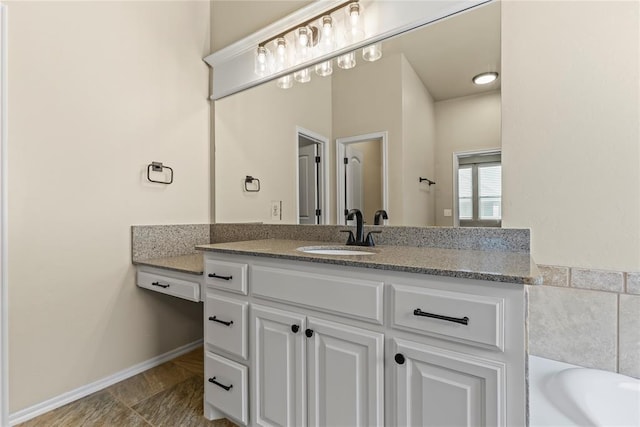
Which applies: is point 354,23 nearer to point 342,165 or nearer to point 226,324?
point 342,165

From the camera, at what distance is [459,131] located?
1507 millimetres

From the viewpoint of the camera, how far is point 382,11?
164 cm

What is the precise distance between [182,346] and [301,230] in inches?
50.3

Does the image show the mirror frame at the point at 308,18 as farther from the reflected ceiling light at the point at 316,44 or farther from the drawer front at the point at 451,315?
the drawer front at the point at 451,315

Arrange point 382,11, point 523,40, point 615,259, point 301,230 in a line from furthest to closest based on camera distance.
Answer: point 301,230 < point 382,11 < point 523,40 < point 615,259

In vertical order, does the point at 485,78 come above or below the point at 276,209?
above

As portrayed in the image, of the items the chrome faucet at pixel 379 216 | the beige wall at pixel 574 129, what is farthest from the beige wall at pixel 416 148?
the beige wall at pixel 574 129

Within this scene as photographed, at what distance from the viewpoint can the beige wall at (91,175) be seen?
156 centimetres

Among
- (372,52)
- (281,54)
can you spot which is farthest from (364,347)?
(281,54)

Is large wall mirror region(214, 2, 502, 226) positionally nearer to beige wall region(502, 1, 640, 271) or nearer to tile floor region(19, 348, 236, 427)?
beige wall region(502, 1, 640, 271)

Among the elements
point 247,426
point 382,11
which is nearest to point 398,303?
point 247,426

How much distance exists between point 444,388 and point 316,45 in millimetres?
1841

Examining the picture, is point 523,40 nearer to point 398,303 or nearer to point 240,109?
point 398,303

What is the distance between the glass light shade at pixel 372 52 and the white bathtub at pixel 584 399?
66.2 inches
